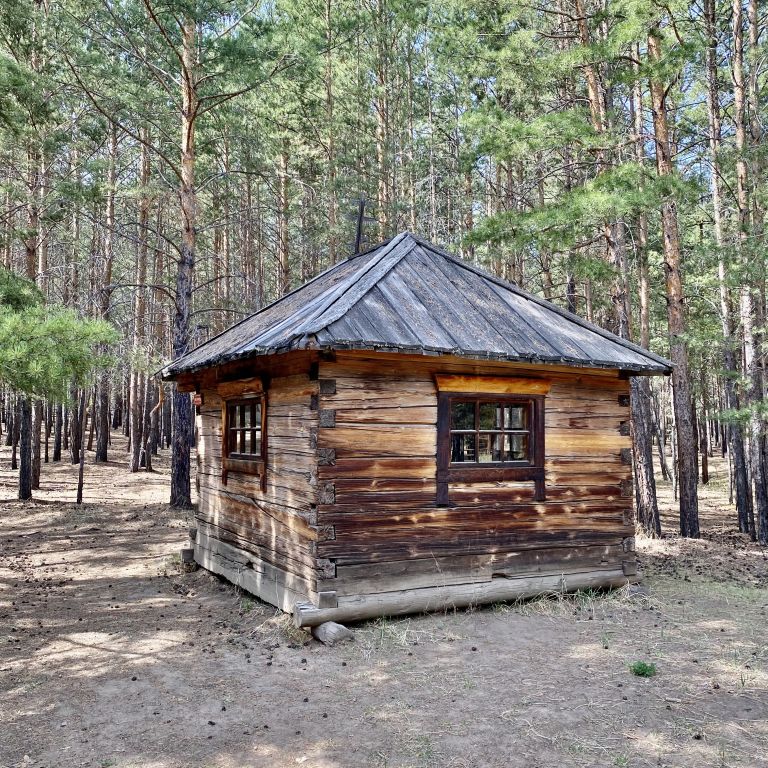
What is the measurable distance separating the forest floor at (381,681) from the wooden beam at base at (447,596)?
151 millimetres

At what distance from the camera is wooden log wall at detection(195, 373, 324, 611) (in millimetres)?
7543

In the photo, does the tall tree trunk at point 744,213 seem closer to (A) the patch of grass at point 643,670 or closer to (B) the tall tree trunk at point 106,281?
(A) the patch of grass at point 643,670

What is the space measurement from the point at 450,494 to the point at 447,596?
1.26m

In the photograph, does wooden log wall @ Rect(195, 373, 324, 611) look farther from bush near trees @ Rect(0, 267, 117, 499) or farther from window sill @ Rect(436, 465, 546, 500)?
bush near trees @ Rect(0, 267, 117, 499)

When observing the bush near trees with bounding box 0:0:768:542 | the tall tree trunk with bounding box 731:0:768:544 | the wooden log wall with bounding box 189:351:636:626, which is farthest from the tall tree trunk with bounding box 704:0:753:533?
the wooden log wall with bounding box 189:351:636:626

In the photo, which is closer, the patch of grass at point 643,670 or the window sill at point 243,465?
the patch of grass at point 643,670

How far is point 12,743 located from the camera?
494cm

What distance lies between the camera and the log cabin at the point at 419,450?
7.43 metres

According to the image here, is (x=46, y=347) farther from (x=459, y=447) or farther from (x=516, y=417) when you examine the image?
(x=516, y=417)

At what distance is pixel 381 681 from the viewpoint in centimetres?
612

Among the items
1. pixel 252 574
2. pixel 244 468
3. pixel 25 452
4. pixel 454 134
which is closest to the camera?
pixel 252 574

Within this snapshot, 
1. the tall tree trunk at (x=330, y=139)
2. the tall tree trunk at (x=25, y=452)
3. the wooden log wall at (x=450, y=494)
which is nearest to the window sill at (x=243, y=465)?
the wooden log wall at (x=450, y=494)

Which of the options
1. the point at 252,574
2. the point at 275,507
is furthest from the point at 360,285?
the point at 252,574

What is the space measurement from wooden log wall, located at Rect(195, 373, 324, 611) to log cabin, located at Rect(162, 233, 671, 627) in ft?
0.11
